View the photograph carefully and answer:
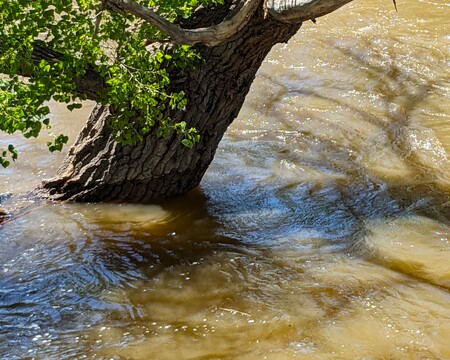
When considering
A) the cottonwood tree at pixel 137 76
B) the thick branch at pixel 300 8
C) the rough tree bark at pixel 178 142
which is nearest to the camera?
the cottonwood tree at pixel 137 76

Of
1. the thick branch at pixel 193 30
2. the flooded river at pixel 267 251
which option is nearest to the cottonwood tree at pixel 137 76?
the thick branch at pixel 193 30

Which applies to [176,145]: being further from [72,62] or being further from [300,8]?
[300,8]

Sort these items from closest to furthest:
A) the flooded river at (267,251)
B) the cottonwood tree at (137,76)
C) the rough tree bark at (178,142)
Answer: the flooded river at (267,251), the cottonwood tree at (137,76), the rough tree bark at (178,142)

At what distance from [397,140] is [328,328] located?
2739mm

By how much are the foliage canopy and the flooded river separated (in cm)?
70

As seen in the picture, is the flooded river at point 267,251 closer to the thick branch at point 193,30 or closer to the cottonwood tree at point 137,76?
the cottonwood tree at point 137,76

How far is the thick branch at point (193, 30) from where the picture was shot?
3239 millimetres

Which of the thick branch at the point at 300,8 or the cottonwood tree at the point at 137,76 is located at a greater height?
the thick branch at the point at 300,8

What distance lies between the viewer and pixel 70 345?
3.08 metres

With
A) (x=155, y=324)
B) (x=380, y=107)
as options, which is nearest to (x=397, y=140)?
(x=380, y=107)

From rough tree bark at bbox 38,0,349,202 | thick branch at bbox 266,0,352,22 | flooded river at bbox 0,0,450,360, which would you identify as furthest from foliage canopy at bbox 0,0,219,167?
flooded river at bbox 0,0,450,360

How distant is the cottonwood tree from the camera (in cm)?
329

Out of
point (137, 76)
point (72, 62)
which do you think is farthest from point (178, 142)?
point (72, 62)

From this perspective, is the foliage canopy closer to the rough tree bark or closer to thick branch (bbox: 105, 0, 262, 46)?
thick branch (bbox: 105, 0, 262, 46)
